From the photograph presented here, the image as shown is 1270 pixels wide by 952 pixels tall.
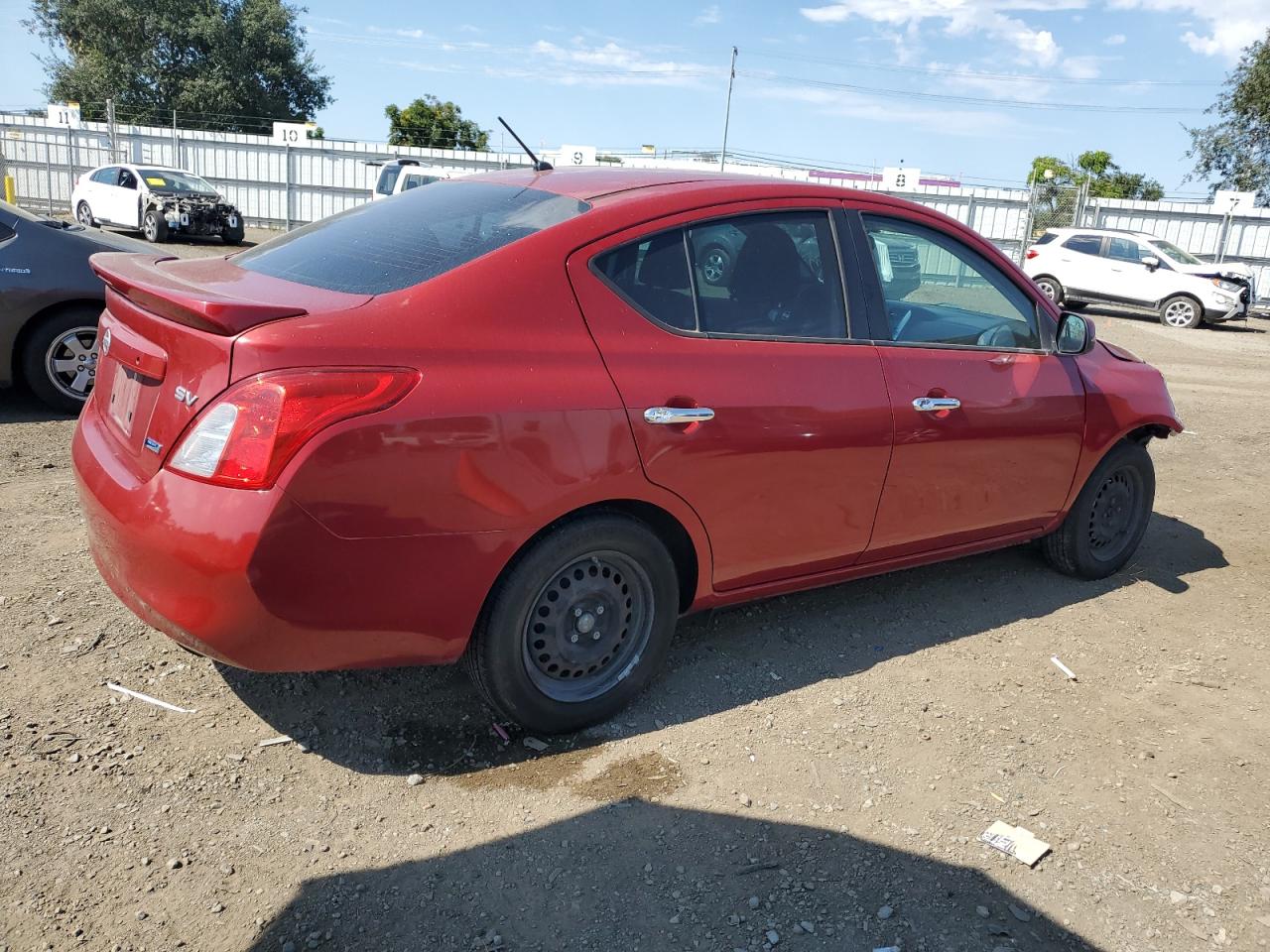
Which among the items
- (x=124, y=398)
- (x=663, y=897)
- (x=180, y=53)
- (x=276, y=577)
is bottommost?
(x=663, y=897)

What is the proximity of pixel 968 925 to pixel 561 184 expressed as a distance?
262 cm

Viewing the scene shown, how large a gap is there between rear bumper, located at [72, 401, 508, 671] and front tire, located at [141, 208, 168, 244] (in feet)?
64.7

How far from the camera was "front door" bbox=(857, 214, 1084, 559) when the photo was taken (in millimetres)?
3816

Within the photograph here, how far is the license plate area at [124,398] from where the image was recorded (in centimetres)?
294

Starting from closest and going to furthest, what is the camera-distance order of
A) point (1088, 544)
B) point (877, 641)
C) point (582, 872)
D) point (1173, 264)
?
point (582, 872)
point (877, 641)
point (1088, 544)
point (1173, 264)

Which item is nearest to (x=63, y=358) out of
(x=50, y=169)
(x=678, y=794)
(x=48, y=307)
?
(x=48, y=307)

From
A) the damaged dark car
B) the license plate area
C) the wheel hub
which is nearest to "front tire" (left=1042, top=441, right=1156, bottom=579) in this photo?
the wheel hub

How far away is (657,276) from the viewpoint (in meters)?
3.24

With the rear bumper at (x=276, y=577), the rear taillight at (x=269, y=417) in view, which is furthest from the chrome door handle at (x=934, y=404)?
the rear taillight at (x=269, y=417)

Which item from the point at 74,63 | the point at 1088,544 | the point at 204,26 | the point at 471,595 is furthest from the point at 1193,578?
the point at 74,63

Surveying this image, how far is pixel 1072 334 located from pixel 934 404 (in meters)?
1.06

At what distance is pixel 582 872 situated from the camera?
8.74 feet

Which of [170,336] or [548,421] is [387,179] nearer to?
[170,336]

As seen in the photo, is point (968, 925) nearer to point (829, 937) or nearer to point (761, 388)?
point (829, 937)
